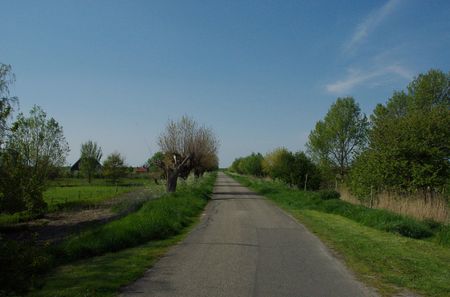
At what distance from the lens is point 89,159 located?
7438 centimetres

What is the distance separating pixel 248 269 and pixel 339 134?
48153mm

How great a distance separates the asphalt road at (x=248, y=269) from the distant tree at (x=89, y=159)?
63.9 meters

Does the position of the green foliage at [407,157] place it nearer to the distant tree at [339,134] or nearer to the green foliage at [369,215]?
the green foliage at [369,215]

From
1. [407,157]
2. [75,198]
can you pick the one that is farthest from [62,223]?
[407,157]

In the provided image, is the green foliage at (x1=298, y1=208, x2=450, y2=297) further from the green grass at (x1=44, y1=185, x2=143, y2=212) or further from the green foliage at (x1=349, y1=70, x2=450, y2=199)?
the green grass at (x1=44, y1=185, x2=143, y2=212)

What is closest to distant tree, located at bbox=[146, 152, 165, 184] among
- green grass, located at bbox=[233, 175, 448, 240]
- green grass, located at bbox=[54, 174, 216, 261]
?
green grass, located at bbox=[233, 175, 448, 240]

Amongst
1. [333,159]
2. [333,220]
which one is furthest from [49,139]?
[333,159]

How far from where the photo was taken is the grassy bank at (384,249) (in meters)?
7.63

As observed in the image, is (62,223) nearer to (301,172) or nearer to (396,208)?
(396,208)

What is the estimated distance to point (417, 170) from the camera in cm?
1958

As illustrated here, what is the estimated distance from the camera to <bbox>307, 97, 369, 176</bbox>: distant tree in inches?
2127

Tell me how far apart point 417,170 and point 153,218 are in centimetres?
1282

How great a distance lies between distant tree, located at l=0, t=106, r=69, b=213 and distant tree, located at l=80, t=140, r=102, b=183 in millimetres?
38364

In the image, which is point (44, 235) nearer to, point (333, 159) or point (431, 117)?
point (431, 117)
